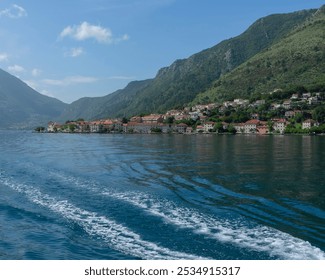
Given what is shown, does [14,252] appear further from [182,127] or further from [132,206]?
[182,127]

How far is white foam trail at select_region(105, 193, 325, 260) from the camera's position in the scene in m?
12.4

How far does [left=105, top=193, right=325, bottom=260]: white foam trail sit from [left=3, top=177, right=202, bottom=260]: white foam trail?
212 centimetres

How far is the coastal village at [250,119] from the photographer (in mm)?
132625

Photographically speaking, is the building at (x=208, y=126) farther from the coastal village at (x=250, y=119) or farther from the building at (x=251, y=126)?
the building at (x=251, y=126)

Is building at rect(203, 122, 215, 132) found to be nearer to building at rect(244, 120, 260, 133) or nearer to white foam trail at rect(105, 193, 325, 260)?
building at rect(244, 120, 260, 133)

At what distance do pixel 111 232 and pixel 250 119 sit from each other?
492ft

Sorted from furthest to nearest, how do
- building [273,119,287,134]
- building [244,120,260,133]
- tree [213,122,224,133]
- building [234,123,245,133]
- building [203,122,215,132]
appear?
building [203,122,215,132], tree [213,122,224,133], building [234,123,245,133], building [244,120,260,133], building [273,119,287,134]

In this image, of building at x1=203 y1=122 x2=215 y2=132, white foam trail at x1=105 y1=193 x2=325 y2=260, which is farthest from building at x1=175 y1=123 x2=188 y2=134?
white foam trail at x1=105 y1=193 x2=325 y2=260

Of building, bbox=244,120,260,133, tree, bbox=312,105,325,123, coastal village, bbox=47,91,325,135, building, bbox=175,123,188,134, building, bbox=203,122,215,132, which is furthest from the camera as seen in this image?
building, bbox=175,123,188,134

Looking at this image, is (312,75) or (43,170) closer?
(43,170)

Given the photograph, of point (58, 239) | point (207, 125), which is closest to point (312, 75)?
point (207, 125)

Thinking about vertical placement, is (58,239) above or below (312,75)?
below
